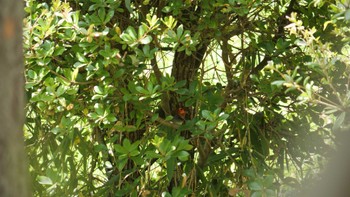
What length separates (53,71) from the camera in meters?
2.33

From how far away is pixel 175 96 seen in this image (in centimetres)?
289

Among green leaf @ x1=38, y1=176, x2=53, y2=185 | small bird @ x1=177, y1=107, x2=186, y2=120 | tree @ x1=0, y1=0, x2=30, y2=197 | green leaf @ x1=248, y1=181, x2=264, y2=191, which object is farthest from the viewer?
small bird @ x1=177, y1=107, x2=186, y2=120

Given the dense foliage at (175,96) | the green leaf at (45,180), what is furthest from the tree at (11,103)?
the green leaf at (45,180)

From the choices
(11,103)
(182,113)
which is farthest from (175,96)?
(11,103)

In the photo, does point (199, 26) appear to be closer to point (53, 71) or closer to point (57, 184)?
point (53, 71)

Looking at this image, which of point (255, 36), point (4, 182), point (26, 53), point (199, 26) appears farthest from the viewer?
point (255, 36)

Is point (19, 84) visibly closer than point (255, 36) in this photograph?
Yes

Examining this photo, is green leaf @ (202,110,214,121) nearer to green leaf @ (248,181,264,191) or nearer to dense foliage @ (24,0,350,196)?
dense foliage @ (24,0,350,196)

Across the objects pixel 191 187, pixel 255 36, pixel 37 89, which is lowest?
pixel 191 187

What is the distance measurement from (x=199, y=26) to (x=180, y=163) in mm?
552

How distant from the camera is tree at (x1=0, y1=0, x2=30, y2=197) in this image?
22.9 inches

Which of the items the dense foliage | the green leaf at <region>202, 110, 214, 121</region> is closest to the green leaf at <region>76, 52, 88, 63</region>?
the dense foliage

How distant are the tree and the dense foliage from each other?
1.62 metres

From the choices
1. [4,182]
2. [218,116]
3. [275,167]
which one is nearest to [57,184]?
[218,116]
